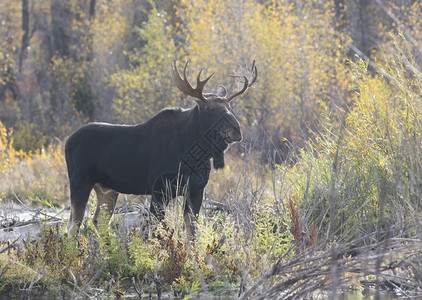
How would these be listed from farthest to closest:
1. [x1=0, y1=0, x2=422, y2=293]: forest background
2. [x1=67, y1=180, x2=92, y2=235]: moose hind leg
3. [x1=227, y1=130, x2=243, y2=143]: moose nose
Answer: [x1=67, y1=180, x2=92, y2=235]: moose hind leg < [x1=227, y1=130, x2=243, y2=143]: moose nose < [x1=0, y1=0, x2=422, y2=293]: forest background

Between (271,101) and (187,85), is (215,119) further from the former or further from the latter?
(271,101)

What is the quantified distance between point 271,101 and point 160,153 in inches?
480

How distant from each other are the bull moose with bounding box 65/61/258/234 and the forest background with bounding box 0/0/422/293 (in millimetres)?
452

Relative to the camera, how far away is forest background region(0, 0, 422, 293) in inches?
293

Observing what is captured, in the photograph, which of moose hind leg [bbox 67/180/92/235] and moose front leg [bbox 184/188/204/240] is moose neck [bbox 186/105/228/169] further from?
moose hind leg [bbox 67/180/92/235]

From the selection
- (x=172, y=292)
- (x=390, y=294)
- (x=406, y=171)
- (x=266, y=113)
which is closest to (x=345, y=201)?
(x=406, y=171)

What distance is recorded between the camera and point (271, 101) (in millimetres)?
20297

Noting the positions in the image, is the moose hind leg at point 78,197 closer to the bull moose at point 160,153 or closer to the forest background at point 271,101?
the bull moose at point 160,153

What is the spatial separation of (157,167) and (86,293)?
1816 millimetres

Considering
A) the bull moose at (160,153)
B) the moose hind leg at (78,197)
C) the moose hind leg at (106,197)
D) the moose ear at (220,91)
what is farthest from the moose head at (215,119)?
the moose hind leg at (78,197)

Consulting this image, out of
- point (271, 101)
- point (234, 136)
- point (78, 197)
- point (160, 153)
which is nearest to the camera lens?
point (234, 136)

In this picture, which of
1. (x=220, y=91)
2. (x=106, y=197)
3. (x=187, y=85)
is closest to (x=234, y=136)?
(x=187, y=85)

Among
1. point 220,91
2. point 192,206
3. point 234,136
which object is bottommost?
point 192,206

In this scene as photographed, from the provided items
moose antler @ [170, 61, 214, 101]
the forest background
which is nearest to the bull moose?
moose antler @ [170, 61, 214, 101]
